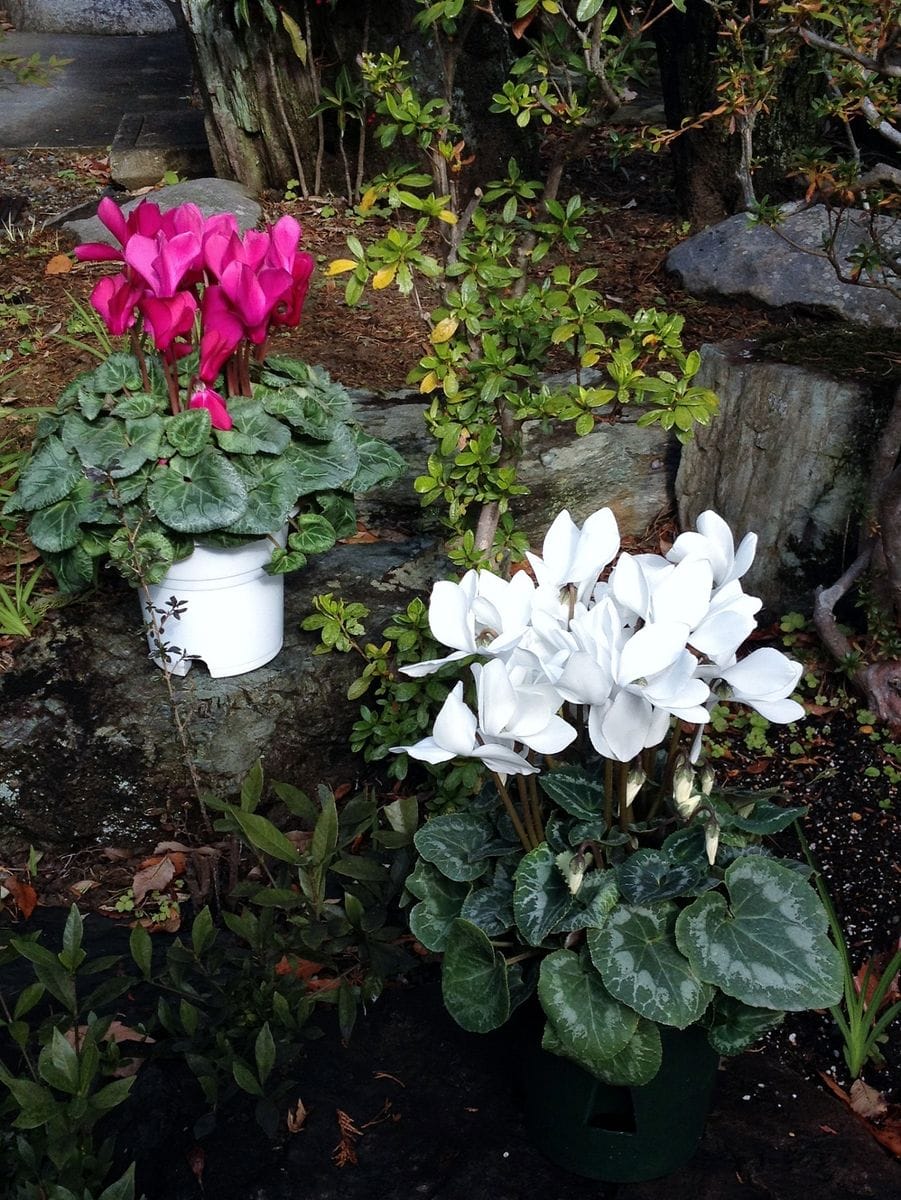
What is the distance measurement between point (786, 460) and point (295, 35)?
370cm

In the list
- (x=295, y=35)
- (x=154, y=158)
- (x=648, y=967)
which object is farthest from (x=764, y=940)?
(x=154, y=158)

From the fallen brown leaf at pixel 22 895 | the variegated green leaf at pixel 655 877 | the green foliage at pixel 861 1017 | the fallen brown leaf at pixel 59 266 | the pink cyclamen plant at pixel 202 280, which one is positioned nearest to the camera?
the variegated green leaf at pixel 655 877

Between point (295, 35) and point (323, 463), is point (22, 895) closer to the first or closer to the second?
point (323, 463)

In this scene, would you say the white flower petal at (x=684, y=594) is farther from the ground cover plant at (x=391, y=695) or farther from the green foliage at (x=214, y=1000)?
the green foliage at (x=214, y=1000)

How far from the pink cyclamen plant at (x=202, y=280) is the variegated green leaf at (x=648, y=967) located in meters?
1.48

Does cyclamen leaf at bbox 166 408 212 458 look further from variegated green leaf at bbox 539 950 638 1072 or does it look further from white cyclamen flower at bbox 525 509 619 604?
variegated green leaf at bbox 539 950 638 1072

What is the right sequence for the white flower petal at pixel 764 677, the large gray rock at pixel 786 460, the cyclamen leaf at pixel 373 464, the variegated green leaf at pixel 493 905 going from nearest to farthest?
the white flower petal at pixel 764 677
the variegated green leaf at pixel 493 905
the cyclamen leaf at pixel 373 464
the large gray rock at pixel 786 460

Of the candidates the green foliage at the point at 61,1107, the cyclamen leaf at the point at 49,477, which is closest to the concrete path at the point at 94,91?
the cyclamen leaf at the point at 49,477

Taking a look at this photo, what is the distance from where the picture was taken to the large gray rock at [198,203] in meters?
5.83

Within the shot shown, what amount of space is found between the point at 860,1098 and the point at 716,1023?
2.06 feet

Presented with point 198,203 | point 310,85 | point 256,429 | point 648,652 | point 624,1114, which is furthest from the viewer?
point 310,85

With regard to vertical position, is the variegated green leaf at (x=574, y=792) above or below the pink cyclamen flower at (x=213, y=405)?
below

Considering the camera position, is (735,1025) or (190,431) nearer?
(735,1025)

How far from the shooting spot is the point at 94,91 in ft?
29.3
